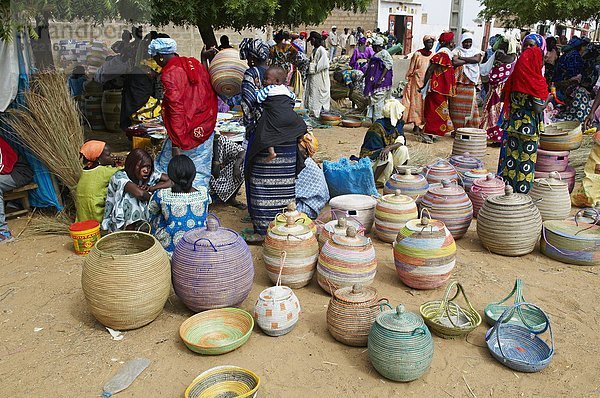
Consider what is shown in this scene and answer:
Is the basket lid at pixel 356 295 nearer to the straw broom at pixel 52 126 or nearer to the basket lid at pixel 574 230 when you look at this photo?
the basket lid at pixel 574 230

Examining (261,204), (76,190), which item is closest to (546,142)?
(261,204)

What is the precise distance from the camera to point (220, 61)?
4.70 metres

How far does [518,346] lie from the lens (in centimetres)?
316

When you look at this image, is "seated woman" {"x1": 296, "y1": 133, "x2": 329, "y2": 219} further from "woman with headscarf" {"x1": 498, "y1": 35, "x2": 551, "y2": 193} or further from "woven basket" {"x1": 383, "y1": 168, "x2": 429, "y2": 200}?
"woman with headscarf" {"x1": 498, "y1": 35, "x2": 551, "y2": 193}

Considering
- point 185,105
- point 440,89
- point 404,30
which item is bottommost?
point 440,89

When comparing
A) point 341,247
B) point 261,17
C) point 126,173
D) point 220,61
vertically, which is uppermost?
point 261,17

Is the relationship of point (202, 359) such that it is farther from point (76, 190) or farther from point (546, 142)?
point (546, 142)

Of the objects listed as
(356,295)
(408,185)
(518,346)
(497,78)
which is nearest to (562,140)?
(408,185)

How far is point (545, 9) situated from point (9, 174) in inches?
567

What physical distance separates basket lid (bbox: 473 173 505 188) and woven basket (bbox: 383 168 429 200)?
0.52 metres

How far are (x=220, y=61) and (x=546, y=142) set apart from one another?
12.6ft

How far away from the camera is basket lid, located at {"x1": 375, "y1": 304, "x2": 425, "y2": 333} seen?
275 cm

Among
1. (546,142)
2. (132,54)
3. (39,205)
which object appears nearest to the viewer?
(39,205)

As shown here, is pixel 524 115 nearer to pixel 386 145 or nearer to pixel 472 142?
pixel 472 142
